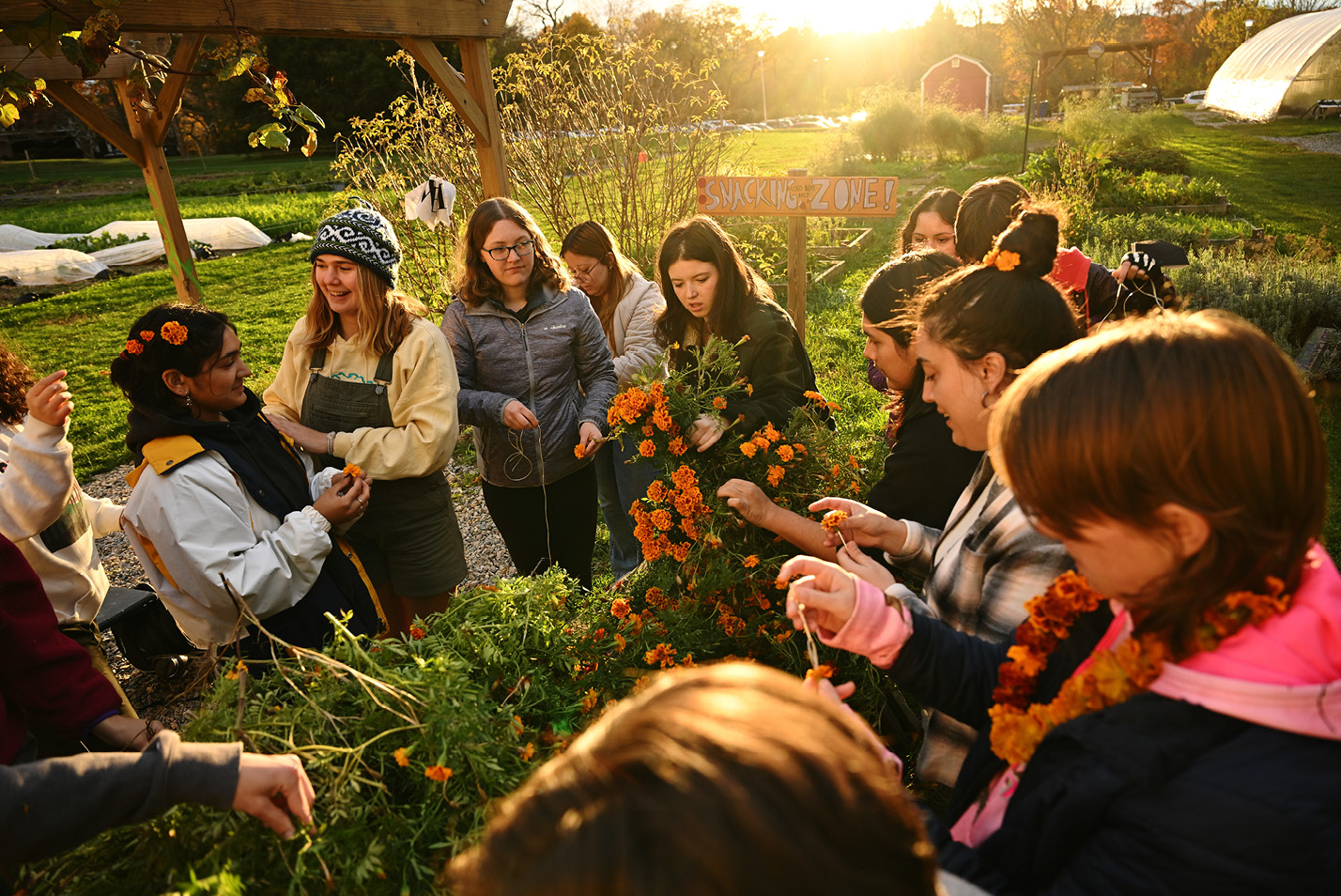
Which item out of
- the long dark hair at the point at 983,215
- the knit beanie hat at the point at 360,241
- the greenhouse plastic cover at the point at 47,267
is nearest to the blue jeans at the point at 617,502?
the knit beanie hat at the point at 360,241

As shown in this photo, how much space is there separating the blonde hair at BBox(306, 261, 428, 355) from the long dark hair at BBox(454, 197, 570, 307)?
1.64 feet

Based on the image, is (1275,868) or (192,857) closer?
(1275,868)

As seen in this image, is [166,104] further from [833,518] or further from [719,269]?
[833,518]

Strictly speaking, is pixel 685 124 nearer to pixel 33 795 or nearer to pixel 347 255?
pixel 347 255

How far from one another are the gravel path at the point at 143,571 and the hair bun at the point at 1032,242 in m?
2.44

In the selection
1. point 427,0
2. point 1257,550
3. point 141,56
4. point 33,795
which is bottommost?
point 33,795

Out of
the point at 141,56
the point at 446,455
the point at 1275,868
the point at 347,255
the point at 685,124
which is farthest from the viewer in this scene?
the point at 685,124

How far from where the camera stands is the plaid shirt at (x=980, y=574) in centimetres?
146

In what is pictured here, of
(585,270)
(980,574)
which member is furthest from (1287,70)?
(980,574)

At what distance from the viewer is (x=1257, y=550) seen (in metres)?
0.92

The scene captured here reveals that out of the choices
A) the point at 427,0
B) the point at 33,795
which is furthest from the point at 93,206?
the point at 33,795

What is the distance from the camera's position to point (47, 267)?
1320 cm

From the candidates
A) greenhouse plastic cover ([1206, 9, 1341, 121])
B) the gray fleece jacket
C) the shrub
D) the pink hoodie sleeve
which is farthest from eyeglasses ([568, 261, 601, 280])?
greenhouse plastic cover ([1206, 9, 1341, 121])

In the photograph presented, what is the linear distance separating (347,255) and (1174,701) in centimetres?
275
